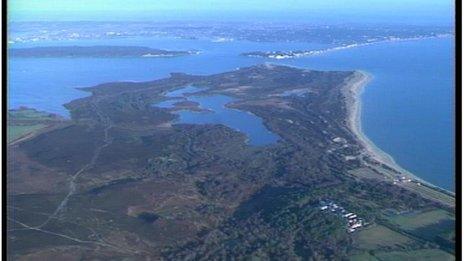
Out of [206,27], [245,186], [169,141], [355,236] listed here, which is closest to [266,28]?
[206,27]

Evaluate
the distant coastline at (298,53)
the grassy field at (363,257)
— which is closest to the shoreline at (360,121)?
the grassy field at (363,257)

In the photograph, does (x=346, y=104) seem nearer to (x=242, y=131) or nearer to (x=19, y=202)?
(x=242, y=131)

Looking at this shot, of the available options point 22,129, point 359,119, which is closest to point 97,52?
point 22,129

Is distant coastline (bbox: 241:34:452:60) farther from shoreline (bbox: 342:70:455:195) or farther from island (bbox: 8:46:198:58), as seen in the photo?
shoreline (bbox: 342:70:455:195)

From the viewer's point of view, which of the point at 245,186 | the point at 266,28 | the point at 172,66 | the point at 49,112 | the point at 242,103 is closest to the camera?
the point at 245,186

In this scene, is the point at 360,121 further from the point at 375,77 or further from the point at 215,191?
the point at 215,191

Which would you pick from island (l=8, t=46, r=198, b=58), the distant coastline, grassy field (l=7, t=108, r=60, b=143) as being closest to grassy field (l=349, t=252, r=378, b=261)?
grassy field (l=7, t=108, r=60, b=143)

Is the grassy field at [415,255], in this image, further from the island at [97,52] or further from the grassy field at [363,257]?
the island at [97,52]

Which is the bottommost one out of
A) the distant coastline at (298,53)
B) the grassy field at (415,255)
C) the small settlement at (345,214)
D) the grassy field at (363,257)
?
the small settlement at (345,214)
